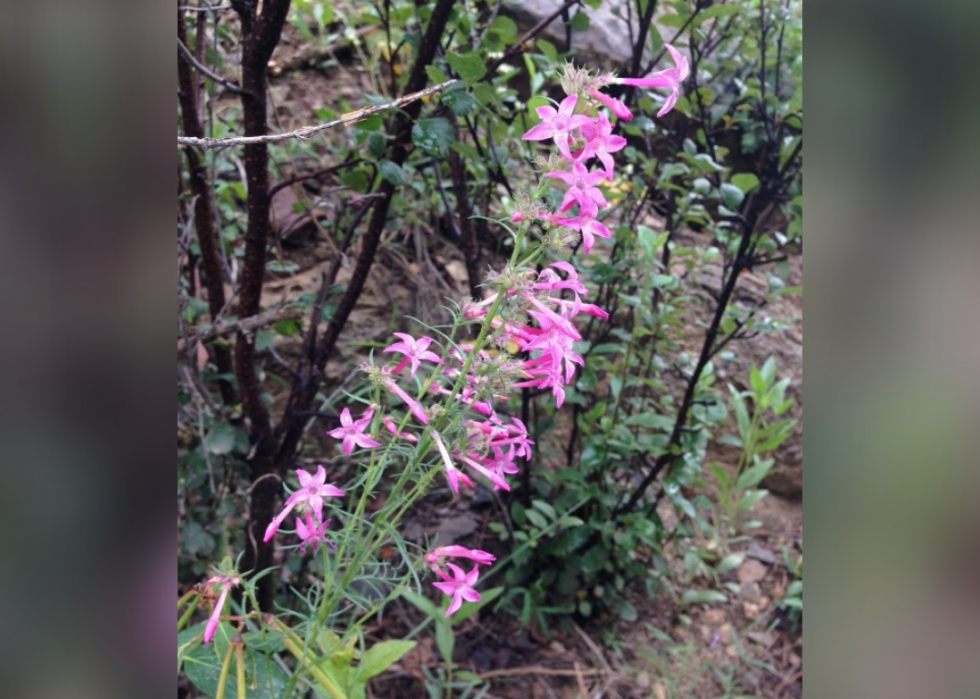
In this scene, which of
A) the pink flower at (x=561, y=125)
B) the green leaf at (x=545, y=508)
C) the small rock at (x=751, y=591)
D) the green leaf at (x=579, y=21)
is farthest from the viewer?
the small rock at (x=751, y=591)

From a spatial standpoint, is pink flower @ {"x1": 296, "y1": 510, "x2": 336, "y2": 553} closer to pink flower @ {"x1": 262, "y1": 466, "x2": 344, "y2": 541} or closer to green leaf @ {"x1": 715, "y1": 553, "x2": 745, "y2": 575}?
pink flower @ {"x1": 262, "y1": 466, "x2": 344, "y2": 541}

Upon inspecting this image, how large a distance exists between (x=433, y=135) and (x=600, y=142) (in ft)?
1.89

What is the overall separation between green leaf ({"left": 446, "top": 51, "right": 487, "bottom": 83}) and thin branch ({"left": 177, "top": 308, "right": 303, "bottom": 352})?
0.59 meters

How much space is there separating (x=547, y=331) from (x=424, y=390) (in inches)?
6.0

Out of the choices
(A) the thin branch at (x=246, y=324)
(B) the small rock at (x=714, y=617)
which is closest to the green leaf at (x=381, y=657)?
(A) the thin branch at (x=246, y=324)

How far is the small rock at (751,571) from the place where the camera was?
2219 millimetres

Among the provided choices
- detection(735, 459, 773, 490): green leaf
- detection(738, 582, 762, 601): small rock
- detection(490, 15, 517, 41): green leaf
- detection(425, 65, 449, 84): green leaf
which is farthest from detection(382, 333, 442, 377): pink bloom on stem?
detection(738, 582, 762, 601): small rock

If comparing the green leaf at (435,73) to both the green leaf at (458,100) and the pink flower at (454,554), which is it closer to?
the green leaf at (458,100)

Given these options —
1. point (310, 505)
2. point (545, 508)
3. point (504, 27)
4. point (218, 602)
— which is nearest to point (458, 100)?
point (504, 27)

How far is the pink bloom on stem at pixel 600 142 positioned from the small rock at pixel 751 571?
6.25 ft

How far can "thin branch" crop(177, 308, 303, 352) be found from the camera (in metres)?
1.40

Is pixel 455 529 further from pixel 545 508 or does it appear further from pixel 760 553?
pixel 760 553
